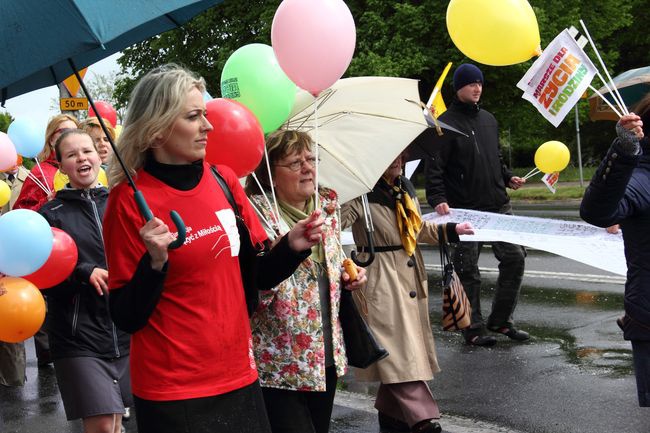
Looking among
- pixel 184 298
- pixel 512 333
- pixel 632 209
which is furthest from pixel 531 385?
pixel 184 298

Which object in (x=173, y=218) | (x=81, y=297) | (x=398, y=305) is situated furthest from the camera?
(x=398, y=305)

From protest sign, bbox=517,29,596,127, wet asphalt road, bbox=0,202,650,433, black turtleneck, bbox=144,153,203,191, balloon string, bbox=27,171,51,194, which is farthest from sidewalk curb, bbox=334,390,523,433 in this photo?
black turtleneck, bbox=144,153,203,191

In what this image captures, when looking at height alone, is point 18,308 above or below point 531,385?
above

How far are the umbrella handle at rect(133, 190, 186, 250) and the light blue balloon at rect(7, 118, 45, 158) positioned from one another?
17.9ft

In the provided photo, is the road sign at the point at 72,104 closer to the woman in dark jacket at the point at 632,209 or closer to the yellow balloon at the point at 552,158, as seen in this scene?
the yellow balloon at the point at 552,158

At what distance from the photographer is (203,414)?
10.3 feet

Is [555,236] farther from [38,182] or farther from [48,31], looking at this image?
[48,31]

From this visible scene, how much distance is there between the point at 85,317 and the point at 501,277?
4342 millimetres

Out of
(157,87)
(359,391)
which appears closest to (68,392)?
(157,87)

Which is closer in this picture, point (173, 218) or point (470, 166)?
point (173, 218)

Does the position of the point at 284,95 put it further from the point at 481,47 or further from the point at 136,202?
the point at 136,202

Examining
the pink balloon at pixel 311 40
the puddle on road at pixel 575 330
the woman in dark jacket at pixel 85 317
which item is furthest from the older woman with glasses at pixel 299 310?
the puddle on road at pixel 575 330

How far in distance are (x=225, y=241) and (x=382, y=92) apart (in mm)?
2187

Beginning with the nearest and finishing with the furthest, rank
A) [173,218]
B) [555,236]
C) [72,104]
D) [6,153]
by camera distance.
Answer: [173,218], [555,236], [6,153], [72,104]
